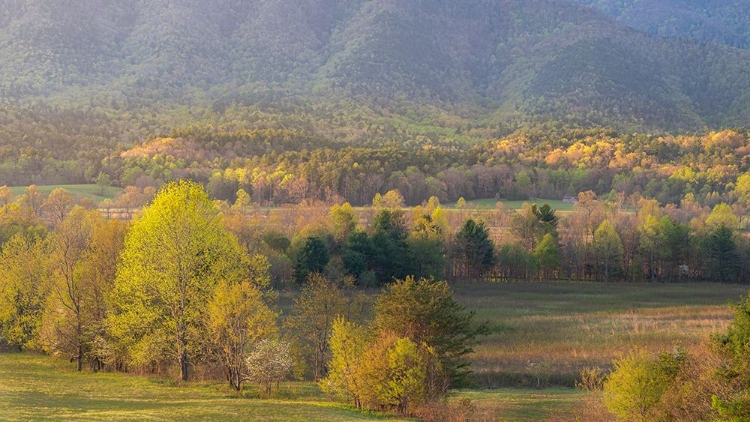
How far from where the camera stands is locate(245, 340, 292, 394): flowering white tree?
128 feet

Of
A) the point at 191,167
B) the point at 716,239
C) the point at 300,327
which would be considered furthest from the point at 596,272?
the point at 191,167

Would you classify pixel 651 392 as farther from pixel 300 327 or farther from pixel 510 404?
pixel 300 327

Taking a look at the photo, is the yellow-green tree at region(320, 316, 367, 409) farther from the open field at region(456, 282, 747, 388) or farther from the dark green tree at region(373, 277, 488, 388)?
the open field at region(456, 282, 747, 388)

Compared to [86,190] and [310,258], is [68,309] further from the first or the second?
[86,190]

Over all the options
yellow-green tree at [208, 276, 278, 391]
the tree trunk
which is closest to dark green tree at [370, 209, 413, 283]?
the tree trunk

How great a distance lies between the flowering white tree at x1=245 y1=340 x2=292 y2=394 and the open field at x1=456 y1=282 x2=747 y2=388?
1365 cm

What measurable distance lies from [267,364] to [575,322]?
3754 centimetres

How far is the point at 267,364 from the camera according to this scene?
39.1 metres

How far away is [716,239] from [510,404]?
226 feet

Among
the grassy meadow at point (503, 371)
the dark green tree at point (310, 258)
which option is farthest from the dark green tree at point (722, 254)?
the dark green tree at point (310, 258)

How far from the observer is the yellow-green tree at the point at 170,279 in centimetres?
4153

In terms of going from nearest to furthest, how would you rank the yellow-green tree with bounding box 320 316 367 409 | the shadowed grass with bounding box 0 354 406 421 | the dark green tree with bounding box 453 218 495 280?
the shadowed grass with bounding box 0 354 406 421, the yellow-green tree with bounding box 320 316 367 409, the dark green tree with bounding box 453 218 495 280

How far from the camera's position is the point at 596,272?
343ft

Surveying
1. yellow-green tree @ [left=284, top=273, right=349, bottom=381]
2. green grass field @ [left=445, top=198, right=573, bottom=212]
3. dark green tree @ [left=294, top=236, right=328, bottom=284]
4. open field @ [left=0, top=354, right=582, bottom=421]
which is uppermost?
green grass field @ [left=445, top=198, right=573, bottom=212]
